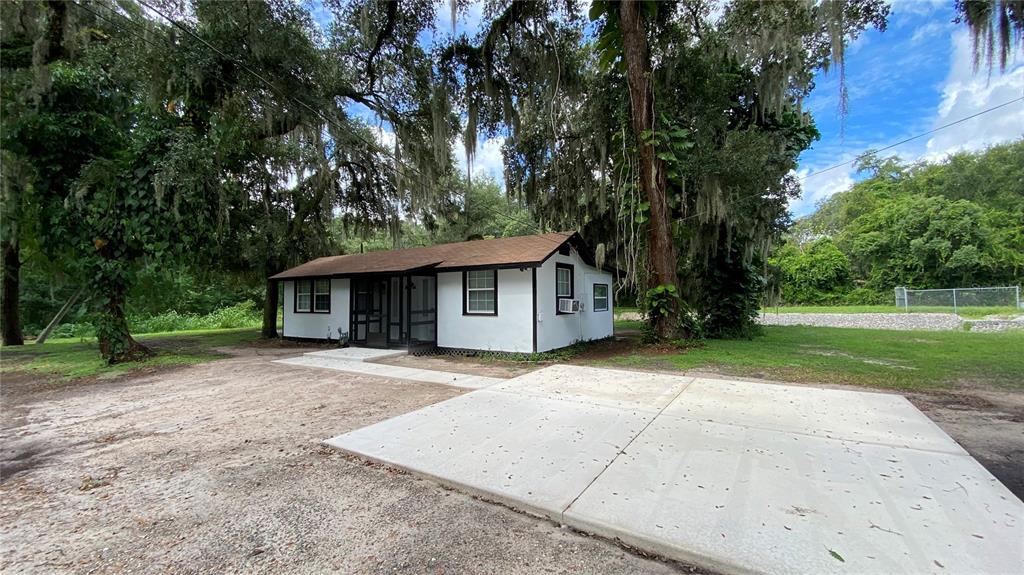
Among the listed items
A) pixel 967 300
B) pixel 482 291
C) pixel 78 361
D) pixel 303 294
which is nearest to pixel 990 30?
pixel 482 291

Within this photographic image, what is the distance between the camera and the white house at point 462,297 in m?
9.74

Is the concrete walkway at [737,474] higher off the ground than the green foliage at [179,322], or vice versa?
the green foliage at [179,322]

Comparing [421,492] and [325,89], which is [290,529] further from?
[325,89]

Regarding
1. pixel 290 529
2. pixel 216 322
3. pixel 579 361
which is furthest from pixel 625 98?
pixel 216 322

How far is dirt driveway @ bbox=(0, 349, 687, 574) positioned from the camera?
2.15m

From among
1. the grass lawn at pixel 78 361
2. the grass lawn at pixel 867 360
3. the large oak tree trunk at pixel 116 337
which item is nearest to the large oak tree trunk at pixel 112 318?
the large oak tree trunk at pixel 116 337

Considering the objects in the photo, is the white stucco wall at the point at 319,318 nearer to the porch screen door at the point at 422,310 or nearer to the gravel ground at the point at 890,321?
the porch screen door at the point at 422,310

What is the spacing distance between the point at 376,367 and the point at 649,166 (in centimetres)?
798

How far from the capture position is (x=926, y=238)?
27.1 meters

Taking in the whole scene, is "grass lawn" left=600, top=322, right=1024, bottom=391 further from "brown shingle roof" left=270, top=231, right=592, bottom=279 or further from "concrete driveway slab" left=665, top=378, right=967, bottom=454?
"brown shingle roof" left=270, top=231, right=592, bottom=279

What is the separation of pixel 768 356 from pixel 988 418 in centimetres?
437

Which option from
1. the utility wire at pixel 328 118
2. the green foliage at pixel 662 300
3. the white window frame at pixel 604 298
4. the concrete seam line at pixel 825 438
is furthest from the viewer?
the white window frame at pixel 604 298

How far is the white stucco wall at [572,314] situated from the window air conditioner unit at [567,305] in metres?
0.20

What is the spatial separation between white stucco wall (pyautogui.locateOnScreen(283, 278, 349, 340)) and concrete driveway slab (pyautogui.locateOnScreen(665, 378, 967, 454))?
10.2 m
